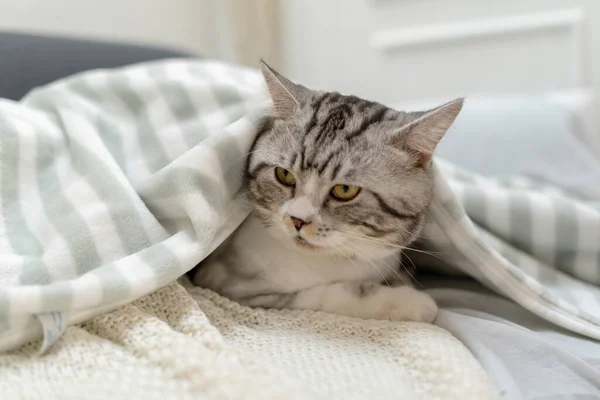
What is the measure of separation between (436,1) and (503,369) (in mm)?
1886

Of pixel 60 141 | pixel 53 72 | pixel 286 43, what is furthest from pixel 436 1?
pixel 60 141

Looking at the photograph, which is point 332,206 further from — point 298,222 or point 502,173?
point 502,173

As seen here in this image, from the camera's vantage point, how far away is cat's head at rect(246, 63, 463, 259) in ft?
3.00

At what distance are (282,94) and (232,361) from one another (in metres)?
0.49

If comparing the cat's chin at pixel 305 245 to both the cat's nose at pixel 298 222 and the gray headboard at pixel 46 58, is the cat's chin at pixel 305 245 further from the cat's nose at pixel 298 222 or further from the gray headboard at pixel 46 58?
the gray headboard at pixel 46 58

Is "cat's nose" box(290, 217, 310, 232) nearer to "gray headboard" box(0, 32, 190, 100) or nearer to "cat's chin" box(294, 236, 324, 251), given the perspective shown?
"cat's chin" box(294, 236, 324, 251)

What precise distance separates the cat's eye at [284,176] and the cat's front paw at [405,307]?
249mm

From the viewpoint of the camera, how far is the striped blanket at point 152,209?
837mm

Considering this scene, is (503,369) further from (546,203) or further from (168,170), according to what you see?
(168,170)

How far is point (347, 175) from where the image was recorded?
0.91m

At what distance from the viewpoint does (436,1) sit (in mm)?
2330

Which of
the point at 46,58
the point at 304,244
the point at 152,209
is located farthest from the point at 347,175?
the point at 46,58

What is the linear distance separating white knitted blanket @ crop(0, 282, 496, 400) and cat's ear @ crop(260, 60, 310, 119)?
0.37 metres

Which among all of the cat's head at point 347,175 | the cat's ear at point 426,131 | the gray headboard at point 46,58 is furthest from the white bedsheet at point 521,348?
the gray headboard at point 46,58
